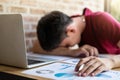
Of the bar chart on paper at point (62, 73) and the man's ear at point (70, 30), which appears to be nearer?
the bar chart on paper at point (62, 73)

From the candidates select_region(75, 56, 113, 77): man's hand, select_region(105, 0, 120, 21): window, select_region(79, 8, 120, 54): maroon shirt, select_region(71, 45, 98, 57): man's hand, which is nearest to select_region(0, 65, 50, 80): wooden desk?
Answer: select_region(75, 56, 113, 77): man's hand

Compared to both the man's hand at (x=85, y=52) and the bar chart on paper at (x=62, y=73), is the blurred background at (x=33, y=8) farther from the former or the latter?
the bar chart on paper at (x=62, y=73)

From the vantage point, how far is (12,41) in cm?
114

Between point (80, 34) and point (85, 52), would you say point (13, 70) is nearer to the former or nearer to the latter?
point (85, 52)

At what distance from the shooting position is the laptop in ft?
3.54

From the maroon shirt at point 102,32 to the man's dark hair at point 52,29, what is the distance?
0.89ft

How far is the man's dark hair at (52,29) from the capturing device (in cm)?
135

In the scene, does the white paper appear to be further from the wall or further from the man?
the wall

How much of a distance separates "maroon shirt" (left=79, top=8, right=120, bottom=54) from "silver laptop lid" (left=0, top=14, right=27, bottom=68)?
648 millimetres

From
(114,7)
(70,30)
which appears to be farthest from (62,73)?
(114,7)

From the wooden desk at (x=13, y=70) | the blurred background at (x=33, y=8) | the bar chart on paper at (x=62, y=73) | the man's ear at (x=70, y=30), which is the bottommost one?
the wooden desk at (x=13, y=70)

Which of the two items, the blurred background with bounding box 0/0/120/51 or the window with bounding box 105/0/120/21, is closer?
the blurred background with bounding box 0/0/120/51

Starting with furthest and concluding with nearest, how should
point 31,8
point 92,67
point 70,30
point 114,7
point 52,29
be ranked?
point 114,7
point 31,8
point 70,30
point 52,29
point 92,67

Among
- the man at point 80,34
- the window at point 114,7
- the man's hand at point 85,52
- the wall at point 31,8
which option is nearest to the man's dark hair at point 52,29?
the man at point 80,34
